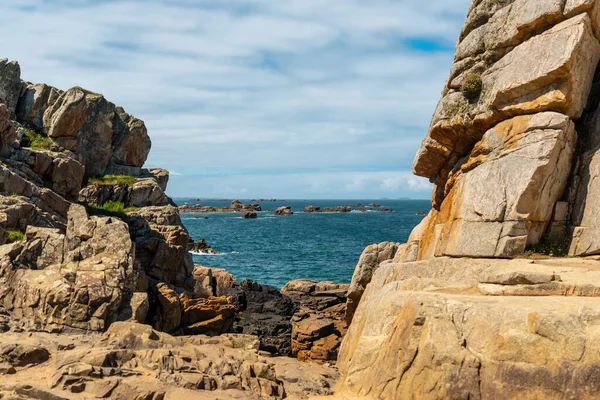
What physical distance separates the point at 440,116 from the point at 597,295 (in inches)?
526

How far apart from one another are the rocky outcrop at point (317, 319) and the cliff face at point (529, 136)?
13.0 meters

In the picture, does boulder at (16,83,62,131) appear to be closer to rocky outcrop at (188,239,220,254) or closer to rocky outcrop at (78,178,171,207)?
rocky outcrop at (78,178,171,207)

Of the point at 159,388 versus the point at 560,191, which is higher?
the point at 560,191

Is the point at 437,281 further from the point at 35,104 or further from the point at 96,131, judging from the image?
the point at 96,131

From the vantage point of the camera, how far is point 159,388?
15.2 m

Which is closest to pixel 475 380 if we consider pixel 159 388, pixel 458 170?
pixel 159 388

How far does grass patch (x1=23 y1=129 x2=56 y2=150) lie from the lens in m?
40.8

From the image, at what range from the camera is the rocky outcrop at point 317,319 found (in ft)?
110

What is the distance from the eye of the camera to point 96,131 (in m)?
52.2

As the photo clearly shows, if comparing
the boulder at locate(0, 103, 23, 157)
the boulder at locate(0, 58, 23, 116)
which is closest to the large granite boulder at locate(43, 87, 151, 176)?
the boulder at locate(0, 58, 23, 116)

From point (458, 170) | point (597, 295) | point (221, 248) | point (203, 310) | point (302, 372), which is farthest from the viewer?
point (221, 248)

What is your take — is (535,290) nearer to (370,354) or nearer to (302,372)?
(370,354)

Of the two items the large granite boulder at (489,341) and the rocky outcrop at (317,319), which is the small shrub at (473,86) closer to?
the large granite boulder at (489,341)

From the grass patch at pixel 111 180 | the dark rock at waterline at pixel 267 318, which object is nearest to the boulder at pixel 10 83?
the grass patch at pixel 111 180
